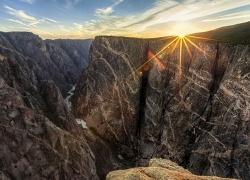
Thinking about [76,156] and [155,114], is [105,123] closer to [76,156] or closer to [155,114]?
[155,114]

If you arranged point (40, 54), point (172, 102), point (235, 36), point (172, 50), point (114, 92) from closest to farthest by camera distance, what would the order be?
point (235, 36)
point (172, 102)
point (172, 50)
point (114, 92)
point (40, 54)

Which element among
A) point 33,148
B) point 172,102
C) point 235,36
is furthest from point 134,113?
point 33,148

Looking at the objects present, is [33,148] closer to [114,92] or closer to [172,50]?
[114,92]

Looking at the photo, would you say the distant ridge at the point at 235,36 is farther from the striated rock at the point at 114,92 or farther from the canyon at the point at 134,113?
the striated rock at the point at 114,92

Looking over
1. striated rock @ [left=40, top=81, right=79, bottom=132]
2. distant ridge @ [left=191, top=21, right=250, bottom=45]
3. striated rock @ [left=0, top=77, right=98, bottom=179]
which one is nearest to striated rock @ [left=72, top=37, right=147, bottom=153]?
striated rock @ [left=40, top=81, right=79, bottom=132]

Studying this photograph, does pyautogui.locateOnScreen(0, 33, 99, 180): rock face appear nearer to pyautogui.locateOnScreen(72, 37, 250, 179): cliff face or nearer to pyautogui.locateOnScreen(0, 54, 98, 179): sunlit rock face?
pyautogui.locateOnScreen(0, 54, 98, 179): sunlit rock face

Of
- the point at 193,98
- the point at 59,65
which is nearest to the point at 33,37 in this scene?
the point at 59,65
